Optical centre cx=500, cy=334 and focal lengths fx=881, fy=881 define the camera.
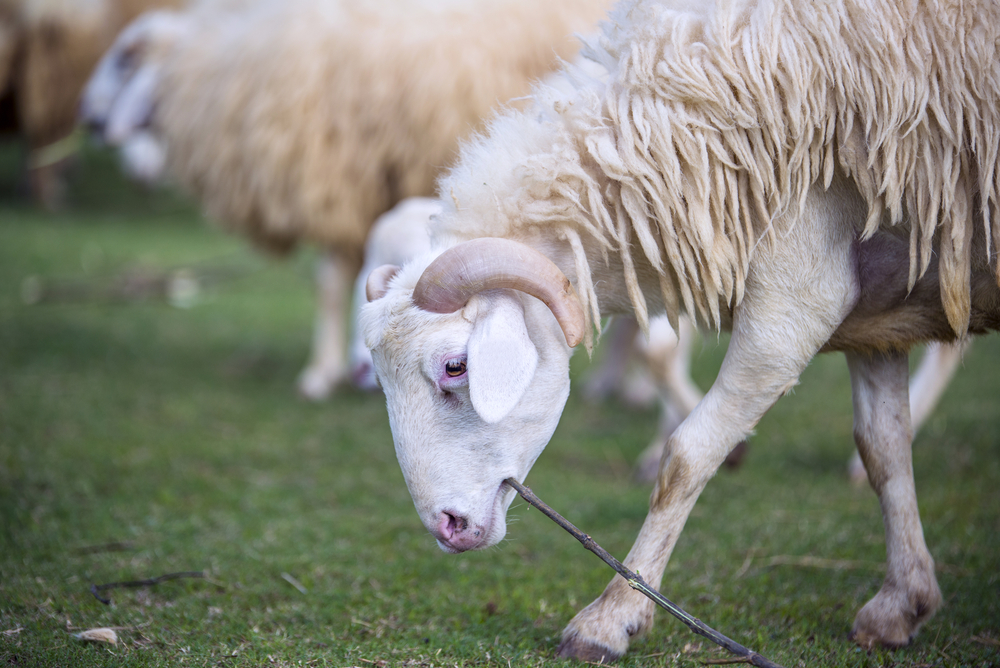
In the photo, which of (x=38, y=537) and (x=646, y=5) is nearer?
(x=646, y=5)

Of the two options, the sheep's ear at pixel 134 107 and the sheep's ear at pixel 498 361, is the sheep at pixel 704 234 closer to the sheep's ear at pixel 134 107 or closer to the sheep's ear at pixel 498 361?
the sheep's ear at pixel 498 361

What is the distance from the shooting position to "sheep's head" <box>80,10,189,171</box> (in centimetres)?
613

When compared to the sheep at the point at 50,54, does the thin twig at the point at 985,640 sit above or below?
above

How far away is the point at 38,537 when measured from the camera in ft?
9.21

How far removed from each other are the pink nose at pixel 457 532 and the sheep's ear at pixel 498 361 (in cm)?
28

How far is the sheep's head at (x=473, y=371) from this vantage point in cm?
200

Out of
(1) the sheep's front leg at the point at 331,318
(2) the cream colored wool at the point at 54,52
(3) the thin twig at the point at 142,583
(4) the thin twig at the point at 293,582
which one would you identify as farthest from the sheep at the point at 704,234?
(2) the cream colored wool at the point at 54,52

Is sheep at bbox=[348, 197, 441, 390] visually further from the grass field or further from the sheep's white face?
the sheep's white face

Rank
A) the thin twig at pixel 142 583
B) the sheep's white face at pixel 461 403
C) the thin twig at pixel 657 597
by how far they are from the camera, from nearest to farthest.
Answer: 1. the thin twig at pixel 657 597
2. the sheep's white face at pixel 461 403
3. the thin twig at pixel 142 583

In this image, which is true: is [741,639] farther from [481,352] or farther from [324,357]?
[324,357]

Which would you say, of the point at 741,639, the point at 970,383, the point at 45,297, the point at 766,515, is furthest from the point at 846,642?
the point at 45,297

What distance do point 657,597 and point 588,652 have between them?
0.22 metres

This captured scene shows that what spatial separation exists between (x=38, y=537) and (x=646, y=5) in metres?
2.43

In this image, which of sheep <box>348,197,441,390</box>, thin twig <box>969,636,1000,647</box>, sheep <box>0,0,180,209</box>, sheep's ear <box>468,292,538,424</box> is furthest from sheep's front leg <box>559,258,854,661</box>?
sheep <box>0,0,180,209</box>
